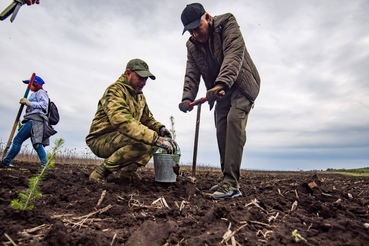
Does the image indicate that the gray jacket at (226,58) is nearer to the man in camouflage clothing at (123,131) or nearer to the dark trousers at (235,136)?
the dark trousers at (235,136)

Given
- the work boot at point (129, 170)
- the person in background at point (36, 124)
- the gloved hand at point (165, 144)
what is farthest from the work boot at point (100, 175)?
the person in background at point (36, 124)

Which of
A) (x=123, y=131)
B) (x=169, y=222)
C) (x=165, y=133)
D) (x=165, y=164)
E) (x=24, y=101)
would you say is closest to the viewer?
(x=169, y=222)

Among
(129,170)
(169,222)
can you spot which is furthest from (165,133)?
(169,222)

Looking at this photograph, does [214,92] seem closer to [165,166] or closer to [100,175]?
[165,166]

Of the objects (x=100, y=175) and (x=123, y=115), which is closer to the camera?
(x=123, y=115)

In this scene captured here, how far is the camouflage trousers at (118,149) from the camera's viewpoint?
3.35m

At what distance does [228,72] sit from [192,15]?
850 millimetres

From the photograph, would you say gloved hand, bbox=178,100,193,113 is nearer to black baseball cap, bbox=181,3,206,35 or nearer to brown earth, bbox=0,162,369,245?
black baseball cap, bbox=181,3,206,35

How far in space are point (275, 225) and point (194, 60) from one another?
2556 mm

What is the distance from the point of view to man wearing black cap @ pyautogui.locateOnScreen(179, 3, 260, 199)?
3.01 meters

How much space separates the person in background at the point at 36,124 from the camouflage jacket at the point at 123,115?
2023 mm

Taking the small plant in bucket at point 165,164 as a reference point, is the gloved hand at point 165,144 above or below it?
above

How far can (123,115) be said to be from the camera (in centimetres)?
307

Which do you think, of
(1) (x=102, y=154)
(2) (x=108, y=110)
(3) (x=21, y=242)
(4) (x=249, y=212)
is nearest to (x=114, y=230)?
(3) (x=21, y=242)
